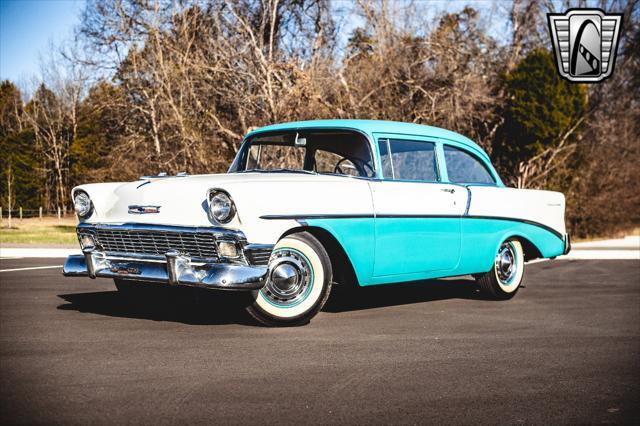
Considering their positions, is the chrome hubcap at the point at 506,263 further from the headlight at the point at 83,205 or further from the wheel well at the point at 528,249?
the headlight at the point at 83,205

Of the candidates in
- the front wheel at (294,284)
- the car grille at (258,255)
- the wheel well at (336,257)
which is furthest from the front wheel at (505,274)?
the car grille at (258,255)

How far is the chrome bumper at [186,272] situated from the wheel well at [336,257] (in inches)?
28.2

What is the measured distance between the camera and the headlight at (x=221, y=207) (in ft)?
20.1

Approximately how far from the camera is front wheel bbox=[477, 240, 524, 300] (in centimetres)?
873

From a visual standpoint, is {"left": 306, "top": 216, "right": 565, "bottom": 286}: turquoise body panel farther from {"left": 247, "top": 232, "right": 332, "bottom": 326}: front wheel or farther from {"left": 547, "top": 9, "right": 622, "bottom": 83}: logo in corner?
{"left": 547, "top": 9, "right": 622, "bottom": 83}: logo in corner

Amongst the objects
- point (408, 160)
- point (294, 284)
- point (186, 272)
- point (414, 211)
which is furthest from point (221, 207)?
point (408, 160)

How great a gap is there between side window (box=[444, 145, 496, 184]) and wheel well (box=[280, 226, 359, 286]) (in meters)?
1.84

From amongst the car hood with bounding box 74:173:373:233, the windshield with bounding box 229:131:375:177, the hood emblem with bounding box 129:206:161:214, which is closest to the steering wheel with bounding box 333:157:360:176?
the windshield with bounding box 229:131:375:177

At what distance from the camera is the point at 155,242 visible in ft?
21.3

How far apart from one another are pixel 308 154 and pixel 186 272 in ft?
7.06

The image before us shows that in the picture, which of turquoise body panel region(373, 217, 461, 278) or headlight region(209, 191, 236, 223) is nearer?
headlight region(209, 191, 236, 223)

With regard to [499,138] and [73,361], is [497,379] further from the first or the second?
[499,138]

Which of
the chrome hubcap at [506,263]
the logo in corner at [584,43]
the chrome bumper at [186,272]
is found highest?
the logo in corner at [584,43]

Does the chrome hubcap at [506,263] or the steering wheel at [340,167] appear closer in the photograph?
the steering wheel at [340,167]
